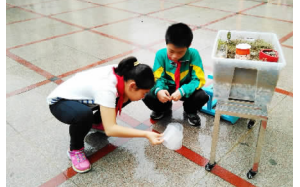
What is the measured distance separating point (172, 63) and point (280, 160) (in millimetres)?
1187

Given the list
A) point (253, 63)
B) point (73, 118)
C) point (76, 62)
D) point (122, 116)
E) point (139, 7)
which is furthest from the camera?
point (139, 7)

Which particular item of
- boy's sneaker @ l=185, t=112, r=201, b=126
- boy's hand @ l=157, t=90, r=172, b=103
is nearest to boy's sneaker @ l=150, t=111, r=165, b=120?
boy's sneaker @ l=185, t=112, r=201, b=126

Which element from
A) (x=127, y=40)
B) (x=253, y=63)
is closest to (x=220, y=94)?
(x=253, y=63)

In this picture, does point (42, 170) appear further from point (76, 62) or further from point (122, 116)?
point (76, 62)

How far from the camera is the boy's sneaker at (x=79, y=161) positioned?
6.71ft

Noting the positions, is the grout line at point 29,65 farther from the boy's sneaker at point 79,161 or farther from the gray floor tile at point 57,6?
the gray floor tile at point 57,6

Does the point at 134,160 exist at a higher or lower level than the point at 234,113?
lower

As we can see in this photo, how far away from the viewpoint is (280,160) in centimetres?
210

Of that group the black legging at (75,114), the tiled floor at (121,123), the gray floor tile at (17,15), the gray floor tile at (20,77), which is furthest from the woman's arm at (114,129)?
the gray floor tile at (17,15)

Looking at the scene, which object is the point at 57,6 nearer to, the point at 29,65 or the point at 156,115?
the point at 29,65

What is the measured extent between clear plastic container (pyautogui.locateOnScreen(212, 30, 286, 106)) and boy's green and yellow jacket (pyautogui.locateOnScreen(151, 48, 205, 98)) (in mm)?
463

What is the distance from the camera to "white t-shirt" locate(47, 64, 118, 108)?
5.79 feet

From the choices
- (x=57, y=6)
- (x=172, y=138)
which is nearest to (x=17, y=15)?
(x=57, y=6)

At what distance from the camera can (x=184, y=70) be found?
2.36 metres
